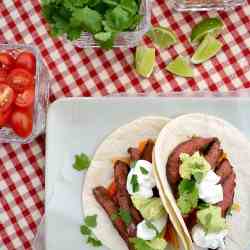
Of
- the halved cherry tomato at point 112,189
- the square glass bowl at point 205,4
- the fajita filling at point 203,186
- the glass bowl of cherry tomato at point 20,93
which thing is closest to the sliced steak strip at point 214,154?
the fajita filling at point 203,186

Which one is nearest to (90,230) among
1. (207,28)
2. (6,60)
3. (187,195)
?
(187,195)

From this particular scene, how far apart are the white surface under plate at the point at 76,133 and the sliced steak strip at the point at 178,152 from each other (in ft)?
0.36

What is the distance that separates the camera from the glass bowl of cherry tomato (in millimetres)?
2111

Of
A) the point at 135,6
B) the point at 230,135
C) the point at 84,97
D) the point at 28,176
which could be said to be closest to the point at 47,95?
the point at 84,97

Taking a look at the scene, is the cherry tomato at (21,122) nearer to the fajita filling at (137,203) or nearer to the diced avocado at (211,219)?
the fajita filling at (137,203)

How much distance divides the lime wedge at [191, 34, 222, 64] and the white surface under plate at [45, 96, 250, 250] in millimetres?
138

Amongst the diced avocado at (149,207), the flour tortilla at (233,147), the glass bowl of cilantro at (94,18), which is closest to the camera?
the glass bowl of cilantro at (94,18)

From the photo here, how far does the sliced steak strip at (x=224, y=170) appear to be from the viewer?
6.96 ft

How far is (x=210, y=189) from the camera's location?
6.69ft

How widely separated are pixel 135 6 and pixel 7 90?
445mm

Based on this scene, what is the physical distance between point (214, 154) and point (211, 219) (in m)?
0.20

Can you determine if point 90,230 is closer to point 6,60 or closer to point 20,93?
point 20,93

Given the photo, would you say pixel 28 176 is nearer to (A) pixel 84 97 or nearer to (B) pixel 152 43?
(A) pixel 84 97

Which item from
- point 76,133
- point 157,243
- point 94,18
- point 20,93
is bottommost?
point 157,243
